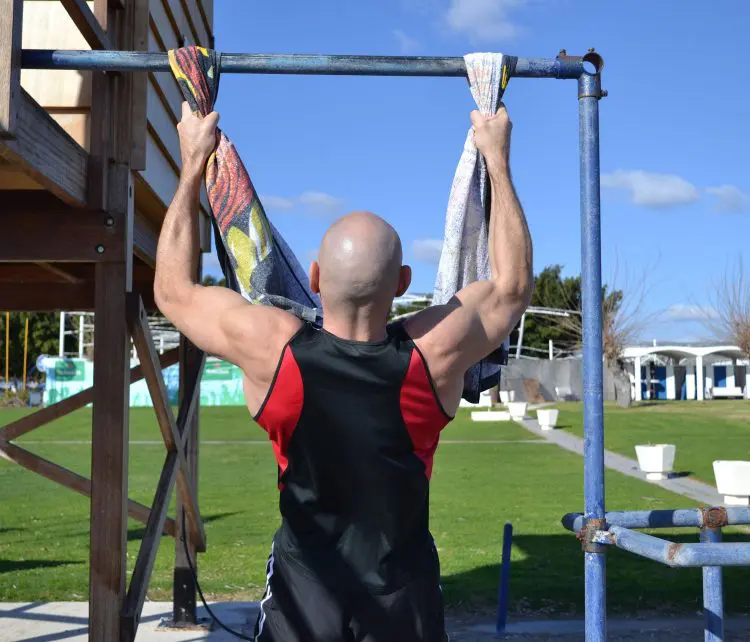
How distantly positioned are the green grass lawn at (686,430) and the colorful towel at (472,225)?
44.9 ft

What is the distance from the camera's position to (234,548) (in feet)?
32.2

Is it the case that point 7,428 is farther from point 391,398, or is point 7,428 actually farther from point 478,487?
point 478,487

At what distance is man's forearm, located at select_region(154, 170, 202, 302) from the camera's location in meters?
2.25

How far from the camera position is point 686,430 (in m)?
25.7

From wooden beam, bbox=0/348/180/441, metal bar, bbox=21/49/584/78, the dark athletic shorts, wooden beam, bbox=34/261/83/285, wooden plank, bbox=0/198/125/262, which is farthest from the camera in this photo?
wooden beam, bbox=0/348/180/441

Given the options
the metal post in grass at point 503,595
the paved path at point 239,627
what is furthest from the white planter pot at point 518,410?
the metal post in grass at point 503,595

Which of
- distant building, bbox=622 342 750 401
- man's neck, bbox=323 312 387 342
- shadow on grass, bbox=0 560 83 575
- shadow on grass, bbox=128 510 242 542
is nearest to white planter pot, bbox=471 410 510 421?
distant building, bbox=622 342 750 401

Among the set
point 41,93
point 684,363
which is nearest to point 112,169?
point 41,93

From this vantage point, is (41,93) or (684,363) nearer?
(41,93)

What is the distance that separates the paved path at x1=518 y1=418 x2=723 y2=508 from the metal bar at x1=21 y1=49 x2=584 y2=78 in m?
10.7

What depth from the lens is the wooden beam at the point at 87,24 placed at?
11.5ft

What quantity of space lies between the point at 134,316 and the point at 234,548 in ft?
20.5

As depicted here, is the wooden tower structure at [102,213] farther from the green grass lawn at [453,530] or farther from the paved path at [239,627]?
the green grass lawn at [453,530]

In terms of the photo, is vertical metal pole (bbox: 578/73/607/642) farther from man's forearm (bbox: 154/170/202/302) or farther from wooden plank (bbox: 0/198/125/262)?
wooden plank (bbox: 0/198/125/262)
